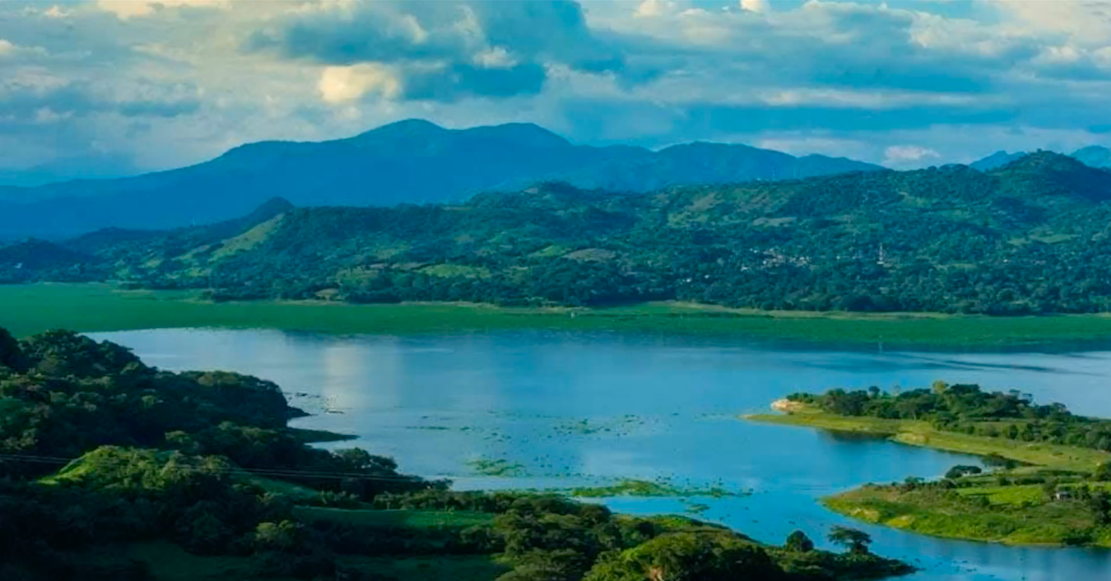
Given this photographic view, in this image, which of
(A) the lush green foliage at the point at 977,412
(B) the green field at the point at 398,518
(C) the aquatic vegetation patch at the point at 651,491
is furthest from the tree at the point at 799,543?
(A) the lush green foliage at the point at 977,412

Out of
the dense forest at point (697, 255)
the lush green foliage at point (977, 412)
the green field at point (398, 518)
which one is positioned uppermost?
the dense forest at point (697, 255)

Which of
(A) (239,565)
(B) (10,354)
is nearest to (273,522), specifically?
(A) (239,565)

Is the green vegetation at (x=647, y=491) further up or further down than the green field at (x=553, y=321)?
further down

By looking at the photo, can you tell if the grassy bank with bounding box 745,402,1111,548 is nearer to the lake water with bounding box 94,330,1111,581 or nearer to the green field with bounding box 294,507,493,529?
the lake water with bounding box 94,330,1111,581

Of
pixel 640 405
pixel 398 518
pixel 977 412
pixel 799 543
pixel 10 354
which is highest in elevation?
pixel 10 354

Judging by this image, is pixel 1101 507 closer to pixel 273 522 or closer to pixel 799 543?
pixel 799 543

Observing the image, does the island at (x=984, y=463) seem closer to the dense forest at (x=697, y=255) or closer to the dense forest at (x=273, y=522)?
the dense forest at (x=273, y=522)
